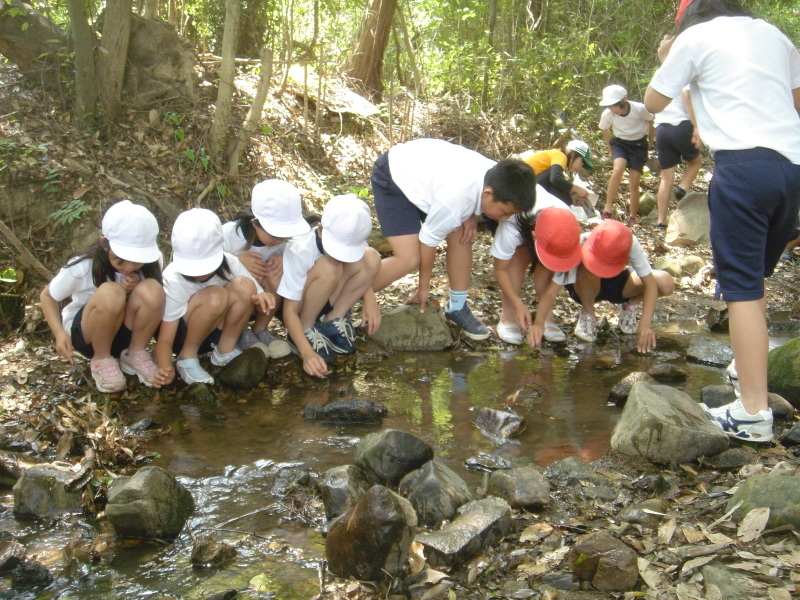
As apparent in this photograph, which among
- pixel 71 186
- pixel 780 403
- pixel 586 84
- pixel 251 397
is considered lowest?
pixel 251 397

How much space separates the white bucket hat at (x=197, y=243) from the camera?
3.81m

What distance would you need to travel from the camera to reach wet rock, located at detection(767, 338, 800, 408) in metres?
3.75

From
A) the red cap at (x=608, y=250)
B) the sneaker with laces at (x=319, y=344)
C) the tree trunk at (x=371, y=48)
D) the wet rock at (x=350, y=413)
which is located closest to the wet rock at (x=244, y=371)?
the sneaker with laces at (x=319, y=344)

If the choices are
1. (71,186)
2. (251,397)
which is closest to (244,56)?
(71,186)

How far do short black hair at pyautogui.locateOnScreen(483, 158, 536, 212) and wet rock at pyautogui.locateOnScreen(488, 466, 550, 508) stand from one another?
1976mm

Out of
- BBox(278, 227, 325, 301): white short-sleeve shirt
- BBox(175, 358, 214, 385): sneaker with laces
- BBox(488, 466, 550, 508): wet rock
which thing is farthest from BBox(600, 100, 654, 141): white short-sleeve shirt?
BBox(488, 466, 550, 508): wet rock

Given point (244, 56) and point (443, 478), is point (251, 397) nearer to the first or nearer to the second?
point (443, 478)

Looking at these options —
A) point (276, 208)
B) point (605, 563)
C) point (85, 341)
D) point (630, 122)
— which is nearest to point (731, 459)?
point (605, 563)

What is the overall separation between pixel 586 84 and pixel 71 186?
7057 mm

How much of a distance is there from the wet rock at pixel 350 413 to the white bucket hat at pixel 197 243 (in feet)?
3.18

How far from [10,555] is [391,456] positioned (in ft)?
4.60

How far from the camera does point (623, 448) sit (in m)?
3.25

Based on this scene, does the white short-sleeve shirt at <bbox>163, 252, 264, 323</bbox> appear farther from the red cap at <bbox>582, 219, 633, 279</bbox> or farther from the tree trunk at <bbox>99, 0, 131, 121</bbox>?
the tree trunk at <bbox>99, 0, 131, 121</bbox>

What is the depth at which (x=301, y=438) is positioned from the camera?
3.50 meters
